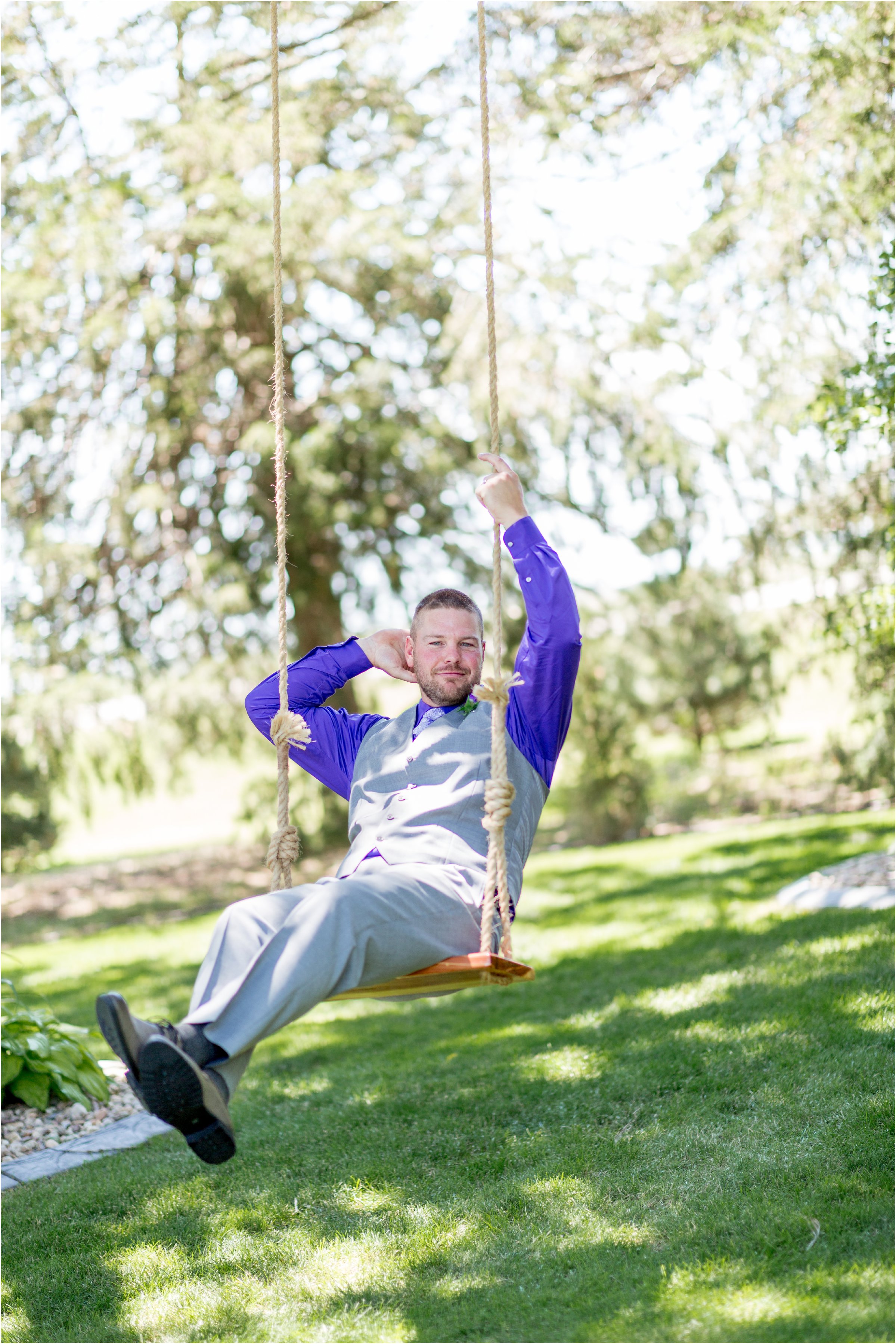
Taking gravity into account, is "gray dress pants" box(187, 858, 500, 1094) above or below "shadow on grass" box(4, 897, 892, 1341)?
above

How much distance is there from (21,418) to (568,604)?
6614mm

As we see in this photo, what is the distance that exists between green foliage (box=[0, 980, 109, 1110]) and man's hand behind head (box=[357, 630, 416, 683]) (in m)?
2.00

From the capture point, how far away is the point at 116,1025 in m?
1.98

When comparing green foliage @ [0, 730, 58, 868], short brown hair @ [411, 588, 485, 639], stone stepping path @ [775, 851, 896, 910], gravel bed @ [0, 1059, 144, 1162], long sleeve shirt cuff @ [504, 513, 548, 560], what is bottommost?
gravel bed @ [0, 1059, 144, 1162]

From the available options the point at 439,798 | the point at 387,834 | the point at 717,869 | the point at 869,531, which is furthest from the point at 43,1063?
the point at 869,531

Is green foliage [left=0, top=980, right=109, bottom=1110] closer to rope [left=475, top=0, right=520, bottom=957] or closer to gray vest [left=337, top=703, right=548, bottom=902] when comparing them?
gray vest [left=337, top=703, right=548, bottom=902]

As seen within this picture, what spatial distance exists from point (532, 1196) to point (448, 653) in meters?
1.33

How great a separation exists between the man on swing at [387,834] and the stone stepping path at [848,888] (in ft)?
10.3

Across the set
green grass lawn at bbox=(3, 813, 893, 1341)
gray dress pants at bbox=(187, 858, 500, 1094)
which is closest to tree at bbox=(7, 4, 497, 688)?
green grass lawn at bbox=(3, 813, 893, 1341)

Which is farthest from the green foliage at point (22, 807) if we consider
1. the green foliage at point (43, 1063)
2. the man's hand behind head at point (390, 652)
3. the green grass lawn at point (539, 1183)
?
the man's hand behind head at point (390, 652)

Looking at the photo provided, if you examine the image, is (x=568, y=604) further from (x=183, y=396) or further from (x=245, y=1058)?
(x=183, y=396)

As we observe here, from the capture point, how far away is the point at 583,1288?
7.73ft

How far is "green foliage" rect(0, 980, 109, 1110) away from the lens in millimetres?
3945

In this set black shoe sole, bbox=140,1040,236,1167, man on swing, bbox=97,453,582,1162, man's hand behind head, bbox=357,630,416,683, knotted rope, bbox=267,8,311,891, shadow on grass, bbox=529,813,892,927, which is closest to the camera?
black shoe sole, bbox=140,1040,236,1167
